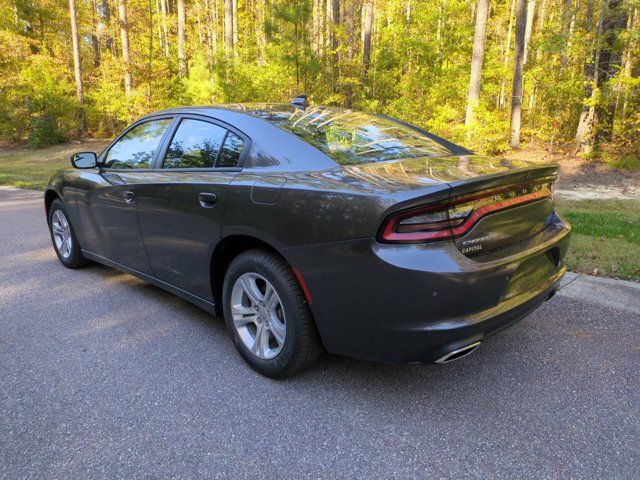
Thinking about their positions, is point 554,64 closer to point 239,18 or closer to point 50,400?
point 50,400

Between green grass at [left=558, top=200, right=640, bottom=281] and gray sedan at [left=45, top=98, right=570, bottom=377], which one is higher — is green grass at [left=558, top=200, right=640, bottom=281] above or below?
below

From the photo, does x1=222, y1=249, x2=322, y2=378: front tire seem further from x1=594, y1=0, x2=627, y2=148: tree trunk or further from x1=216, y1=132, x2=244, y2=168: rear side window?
x1=594, y1=0, x2=627, y2=148: tree trunk

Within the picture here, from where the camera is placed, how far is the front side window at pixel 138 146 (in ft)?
11.8

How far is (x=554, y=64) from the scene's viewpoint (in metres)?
13.7

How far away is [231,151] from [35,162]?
19721mm

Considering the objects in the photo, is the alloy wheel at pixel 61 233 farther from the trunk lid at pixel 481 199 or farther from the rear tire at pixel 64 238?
the trunk lid at pixel 481 199

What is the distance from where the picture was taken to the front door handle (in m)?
2.85

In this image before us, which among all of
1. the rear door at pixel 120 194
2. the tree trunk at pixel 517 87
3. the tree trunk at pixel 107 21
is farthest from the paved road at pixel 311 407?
the tree trunk at pixel 107 21

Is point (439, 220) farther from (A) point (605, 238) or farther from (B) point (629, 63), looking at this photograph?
→ (B) point (629, 63)

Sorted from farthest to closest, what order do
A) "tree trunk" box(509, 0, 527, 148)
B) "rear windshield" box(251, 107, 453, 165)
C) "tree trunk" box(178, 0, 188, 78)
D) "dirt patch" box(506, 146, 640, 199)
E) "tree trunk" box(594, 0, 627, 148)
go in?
"tree trunk" box(178, 0, 188, 78)
"tree trunk" box(509, 0, 527, 148)
"tree trunk" box(594, 0, 627, 148)
"dirt patch" box(506, 146, 640, 199)
"rear windshield" box(251, 107, 453, 165)

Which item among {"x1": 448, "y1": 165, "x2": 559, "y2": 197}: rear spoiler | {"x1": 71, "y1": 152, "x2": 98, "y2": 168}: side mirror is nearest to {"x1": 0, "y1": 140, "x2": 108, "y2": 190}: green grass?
{"x1": 71, "y1": 152, "x2": 98, "y2": 168}: side mirror

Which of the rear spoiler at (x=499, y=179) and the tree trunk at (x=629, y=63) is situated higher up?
the tree trunk at (x=629, y=63)

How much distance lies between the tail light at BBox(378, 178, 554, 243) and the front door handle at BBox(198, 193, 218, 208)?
1.21 meters

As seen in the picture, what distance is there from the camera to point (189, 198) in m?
3.03
